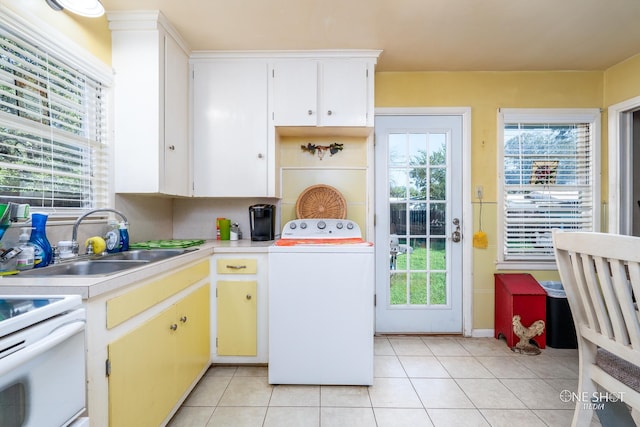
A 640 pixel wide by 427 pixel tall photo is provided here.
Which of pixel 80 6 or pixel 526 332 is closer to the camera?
pixel 80 6

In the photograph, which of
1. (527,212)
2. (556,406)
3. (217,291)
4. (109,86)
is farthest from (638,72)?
(109,86)

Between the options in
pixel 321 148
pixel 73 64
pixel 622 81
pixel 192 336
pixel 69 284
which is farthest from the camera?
pixel 321 148

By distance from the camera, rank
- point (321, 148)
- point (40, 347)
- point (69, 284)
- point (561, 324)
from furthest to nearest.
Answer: point (321, 148)
point (561, 324)
point (69, 284)
point (40, 347)

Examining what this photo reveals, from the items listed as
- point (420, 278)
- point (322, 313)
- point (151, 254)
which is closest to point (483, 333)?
point (420, 278)

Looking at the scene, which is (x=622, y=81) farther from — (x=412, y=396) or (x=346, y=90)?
(x=412, y=396)

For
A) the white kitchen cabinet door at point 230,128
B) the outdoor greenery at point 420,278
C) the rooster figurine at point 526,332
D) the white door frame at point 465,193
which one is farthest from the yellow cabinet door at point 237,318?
the rooster figurine at point 526,332

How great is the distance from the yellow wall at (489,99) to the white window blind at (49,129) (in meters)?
2.18

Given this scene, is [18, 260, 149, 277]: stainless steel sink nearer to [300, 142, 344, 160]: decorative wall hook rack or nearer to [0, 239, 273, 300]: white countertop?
[0, 239, 273, 300]: white countertop

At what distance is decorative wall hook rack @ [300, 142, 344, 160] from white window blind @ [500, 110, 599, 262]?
4.91 feet

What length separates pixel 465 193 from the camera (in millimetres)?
2781

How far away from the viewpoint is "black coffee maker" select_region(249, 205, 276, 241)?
250 centimetres

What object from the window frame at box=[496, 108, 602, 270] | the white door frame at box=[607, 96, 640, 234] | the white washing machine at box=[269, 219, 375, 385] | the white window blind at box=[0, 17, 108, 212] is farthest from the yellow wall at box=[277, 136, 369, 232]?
the white door frame at box=[607, 96, 640, 234]

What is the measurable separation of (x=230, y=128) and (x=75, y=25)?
1037mm

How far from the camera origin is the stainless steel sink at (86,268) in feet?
4.50
